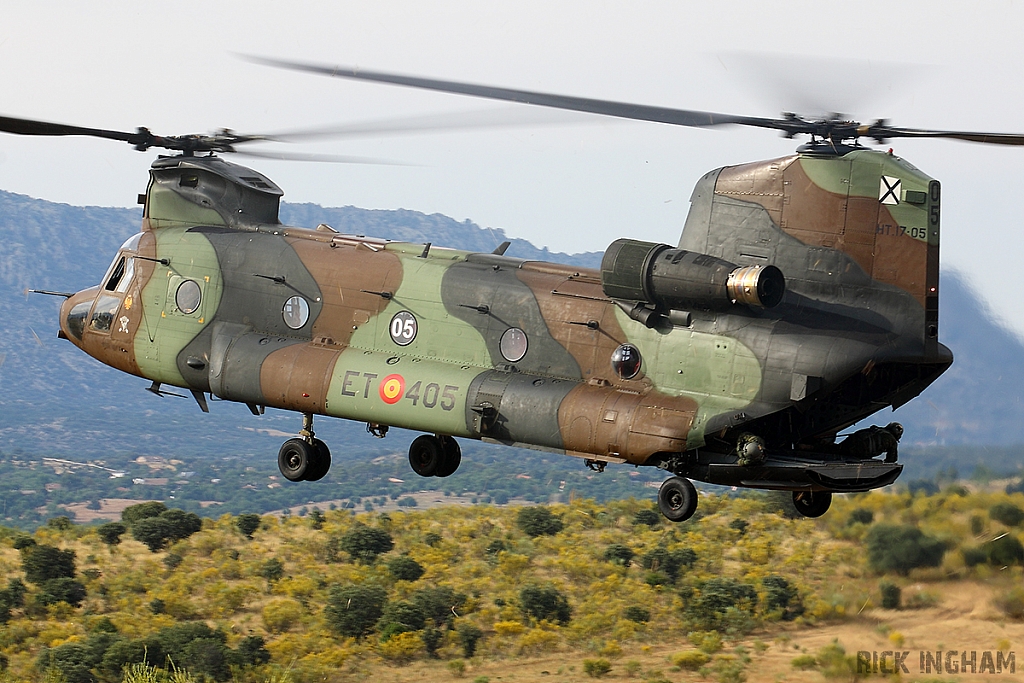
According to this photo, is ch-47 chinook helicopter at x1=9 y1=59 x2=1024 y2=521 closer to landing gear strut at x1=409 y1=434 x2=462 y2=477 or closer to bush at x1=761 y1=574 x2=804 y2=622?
landing gear strut at x1=409 y1=434 x2=462 y2=477

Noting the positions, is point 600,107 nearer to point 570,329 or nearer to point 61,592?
point 570,329

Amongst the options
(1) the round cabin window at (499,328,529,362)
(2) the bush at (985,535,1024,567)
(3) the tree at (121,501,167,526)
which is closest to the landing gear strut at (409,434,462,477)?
(1) the round cabin window at (499,328,529,362)

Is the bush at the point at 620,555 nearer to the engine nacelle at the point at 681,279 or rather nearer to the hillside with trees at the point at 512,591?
the hillside with trees at the point at 512,591

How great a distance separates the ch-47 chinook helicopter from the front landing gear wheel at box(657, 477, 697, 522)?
3 centimetres

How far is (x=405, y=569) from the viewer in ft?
157

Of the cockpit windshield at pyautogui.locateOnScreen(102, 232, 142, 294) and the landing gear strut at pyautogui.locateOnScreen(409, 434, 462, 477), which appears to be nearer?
the landing gear strut at pyautogui.locateOnScreen(409, 434, 462, 477)

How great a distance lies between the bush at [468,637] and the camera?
4222 cm

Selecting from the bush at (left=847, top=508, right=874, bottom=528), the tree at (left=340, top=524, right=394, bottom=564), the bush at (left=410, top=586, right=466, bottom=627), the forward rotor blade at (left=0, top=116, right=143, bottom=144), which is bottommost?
the bush at (left=410, top=586, right=466, bottom=627)

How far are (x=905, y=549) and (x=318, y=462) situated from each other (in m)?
14.1

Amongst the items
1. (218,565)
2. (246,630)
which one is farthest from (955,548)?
(218,565)

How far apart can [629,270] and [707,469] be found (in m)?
3.24

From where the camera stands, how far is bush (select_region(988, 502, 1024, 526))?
97.4ft

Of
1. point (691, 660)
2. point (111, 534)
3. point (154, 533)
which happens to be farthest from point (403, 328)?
point (111, 534)

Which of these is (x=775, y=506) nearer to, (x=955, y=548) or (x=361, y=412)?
(x=955, y=548)
